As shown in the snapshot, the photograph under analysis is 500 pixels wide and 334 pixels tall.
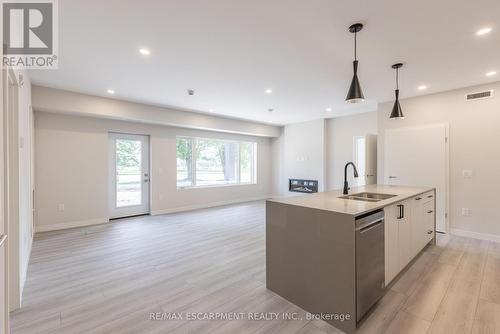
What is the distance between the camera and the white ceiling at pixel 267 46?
2.10 metres

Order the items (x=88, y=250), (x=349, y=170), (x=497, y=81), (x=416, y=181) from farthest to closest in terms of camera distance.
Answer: (x=349, y=170)
(x=416, y=181)
(x=497, y=81)
(x=88, y=250)

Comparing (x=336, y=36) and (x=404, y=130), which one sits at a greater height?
(x=336, y=36)

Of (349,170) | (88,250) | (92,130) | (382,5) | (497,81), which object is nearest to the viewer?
(382,5)

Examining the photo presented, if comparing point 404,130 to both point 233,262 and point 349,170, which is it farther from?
point 233,262

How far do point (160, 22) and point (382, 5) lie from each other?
2.04 metres

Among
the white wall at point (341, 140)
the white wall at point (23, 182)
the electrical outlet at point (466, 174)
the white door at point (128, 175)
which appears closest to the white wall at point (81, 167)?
the white door at point (128, 175)

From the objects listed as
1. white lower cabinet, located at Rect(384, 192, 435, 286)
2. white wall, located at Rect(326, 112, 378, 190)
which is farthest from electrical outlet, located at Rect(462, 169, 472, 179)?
white wall, located at Rect(326, 112, 378, 190)

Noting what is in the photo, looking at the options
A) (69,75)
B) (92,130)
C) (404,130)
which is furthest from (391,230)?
(92,130)

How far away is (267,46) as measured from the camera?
275cm

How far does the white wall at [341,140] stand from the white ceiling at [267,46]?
168cm

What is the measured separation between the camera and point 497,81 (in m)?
3.84

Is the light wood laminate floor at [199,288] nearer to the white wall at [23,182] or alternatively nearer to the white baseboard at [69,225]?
the white wall at [23,182]

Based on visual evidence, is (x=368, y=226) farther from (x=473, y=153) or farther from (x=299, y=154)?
(x=299, y=154)

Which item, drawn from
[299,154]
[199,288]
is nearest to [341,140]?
[299,154]
